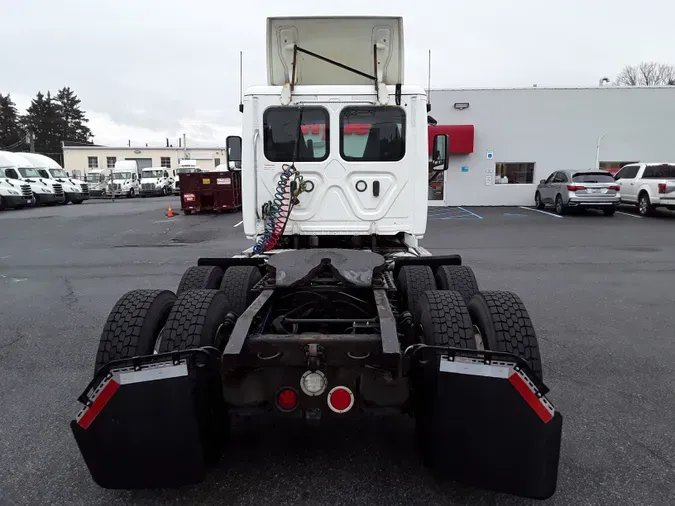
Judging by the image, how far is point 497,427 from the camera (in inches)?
96.7

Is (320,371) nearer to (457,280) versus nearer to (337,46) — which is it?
(457,280)

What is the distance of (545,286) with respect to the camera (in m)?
8.09

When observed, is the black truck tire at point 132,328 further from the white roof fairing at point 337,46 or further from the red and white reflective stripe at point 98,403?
the white roof fairing at point 337,46

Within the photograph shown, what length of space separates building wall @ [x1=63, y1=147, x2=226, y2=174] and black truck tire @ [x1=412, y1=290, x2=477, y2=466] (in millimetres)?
59851

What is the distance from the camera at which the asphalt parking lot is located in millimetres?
2906

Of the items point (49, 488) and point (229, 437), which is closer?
point (49, 488)

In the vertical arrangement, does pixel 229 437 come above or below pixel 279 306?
below

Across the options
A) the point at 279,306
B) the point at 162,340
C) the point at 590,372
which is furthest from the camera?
the point at 590,372

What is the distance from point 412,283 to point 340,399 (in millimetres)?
1641

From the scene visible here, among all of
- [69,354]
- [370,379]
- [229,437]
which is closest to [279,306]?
[229,437]

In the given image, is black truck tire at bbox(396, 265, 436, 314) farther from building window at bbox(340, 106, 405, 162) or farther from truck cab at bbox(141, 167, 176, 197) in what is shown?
truck cab at bbox(141, 167, 176, 197)

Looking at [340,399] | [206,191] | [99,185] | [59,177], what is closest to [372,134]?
[340,399]

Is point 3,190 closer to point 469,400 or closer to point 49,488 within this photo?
point 49,488

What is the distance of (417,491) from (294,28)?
485 cm
